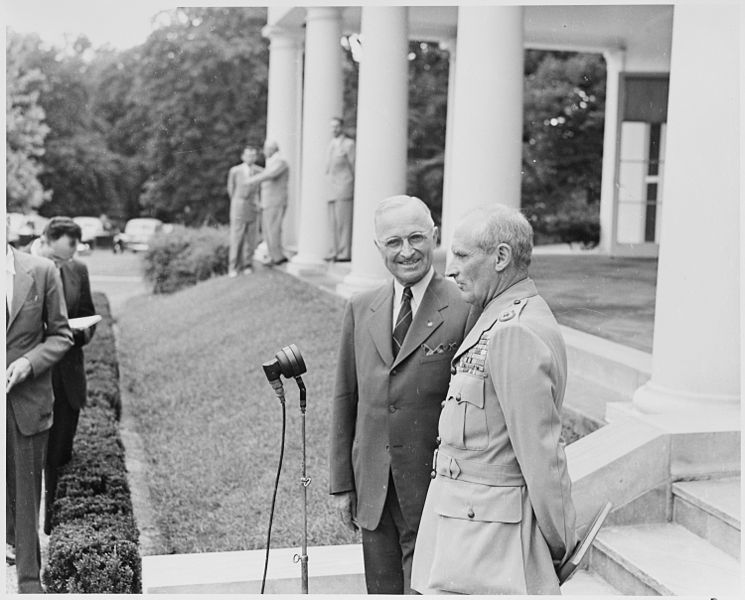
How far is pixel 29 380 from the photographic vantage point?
5477mm

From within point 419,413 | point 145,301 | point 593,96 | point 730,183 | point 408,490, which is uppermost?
point 593,96

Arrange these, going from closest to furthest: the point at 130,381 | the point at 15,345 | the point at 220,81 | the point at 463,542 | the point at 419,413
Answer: the point at 463,542, the point at 419,413, the point at 15,345, the point at 130,381, the point at 220,81

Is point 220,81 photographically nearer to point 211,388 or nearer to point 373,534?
point 211,388

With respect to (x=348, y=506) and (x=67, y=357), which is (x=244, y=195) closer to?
(x=67, y=357)

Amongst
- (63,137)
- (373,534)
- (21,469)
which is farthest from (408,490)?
(63,137)

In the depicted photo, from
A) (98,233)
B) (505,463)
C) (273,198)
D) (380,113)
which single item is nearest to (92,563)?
(505,463)

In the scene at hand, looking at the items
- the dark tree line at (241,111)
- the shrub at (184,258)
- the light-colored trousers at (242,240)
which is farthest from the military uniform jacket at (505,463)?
the dark tree line at (241,111)

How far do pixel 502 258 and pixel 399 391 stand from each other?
0.88 metres

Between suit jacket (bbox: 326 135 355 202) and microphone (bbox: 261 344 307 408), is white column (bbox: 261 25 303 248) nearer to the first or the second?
suit jacket (bbox: 326 135 355 202)

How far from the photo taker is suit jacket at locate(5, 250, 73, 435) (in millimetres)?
5434

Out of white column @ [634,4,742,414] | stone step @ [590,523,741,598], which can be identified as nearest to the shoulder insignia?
stone step @ [590,523,741,598]

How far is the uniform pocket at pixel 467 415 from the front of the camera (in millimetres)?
3232

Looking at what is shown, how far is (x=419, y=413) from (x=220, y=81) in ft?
105

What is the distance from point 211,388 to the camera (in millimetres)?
11297
